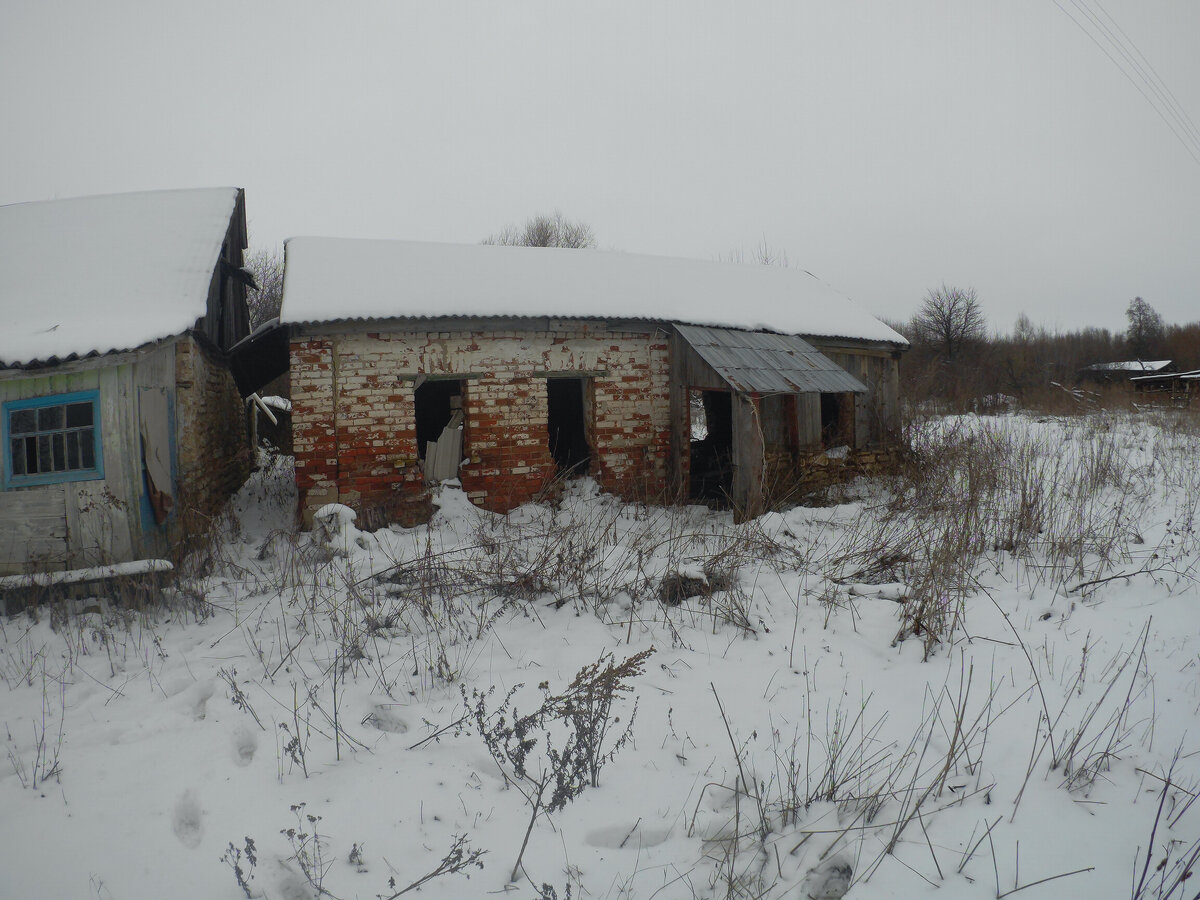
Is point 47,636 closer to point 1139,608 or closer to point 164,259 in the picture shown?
point 164,259

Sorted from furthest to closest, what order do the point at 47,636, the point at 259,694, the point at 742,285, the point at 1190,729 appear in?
the point at 742,285
the point at 47,636
the point at 259,694
the point at 1190,729

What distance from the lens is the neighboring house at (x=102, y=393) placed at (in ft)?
19.2

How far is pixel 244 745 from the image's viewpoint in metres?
3.02

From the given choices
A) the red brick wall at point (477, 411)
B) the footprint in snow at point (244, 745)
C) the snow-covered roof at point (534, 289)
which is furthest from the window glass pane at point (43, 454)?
the footprint in snow at point (244, 745)

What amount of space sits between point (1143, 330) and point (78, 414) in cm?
5758

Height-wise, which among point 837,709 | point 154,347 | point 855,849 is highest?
point 154,347

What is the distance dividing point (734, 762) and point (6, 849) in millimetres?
2957

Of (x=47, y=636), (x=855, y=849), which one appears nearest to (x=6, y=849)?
(x=47, y=636)

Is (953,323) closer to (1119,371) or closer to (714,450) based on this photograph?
(1119,371)

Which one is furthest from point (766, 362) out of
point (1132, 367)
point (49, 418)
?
point (1132, 367)

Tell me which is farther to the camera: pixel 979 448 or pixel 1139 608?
pixel 979 448

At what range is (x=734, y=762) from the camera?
2836 millimetres

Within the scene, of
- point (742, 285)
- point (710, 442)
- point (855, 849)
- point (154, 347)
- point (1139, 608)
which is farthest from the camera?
point (710, 442)

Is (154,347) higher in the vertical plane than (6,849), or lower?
higher
